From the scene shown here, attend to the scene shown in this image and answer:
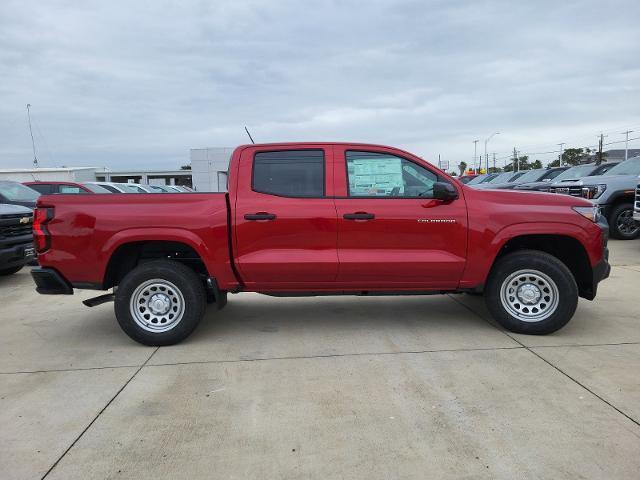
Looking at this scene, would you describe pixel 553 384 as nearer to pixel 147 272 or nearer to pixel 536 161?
pixel 147 272

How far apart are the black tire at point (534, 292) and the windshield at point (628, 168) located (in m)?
8.48

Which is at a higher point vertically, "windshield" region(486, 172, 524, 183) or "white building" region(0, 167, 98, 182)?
"white building" region(0, 167, 98, 182)

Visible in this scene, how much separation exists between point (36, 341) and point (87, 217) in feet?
4.94

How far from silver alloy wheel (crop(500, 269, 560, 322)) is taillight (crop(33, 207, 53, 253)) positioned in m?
4.37

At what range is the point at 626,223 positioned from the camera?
11.3 metres

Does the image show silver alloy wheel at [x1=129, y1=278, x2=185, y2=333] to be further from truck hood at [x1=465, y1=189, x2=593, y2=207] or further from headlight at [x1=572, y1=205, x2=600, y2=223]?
headlight at [x1=572, y1=205, x2=600, y2=223]

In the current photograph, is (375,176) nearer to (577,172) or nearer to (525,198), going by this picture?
(525,198)

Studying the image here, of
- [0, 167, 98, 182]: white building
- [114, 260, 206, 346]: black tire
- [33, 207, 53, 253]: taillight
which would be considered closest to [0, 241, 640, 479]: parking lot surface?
[114, 260, 206, 346]: black tire

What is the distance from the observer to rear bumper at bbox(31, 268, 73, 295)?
469cm

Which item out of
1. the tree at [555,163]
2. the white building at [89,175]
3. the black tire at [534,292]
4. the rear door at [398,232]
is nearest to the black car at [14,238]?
the rear door at [398,232]

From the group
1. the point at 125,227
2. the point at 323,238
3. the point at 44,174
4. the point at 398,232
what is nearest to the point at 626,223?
the point at 398,232

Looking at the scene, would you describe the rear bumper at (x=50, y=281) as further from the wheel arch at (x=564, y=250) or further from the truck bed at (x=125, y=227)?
the wheel arch at (x=564, y=250)

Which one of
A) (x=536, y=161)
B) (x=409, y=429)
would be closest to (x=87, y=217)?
(x=409, y=429)

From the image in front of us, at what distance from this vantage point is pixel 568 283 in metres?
4.70
